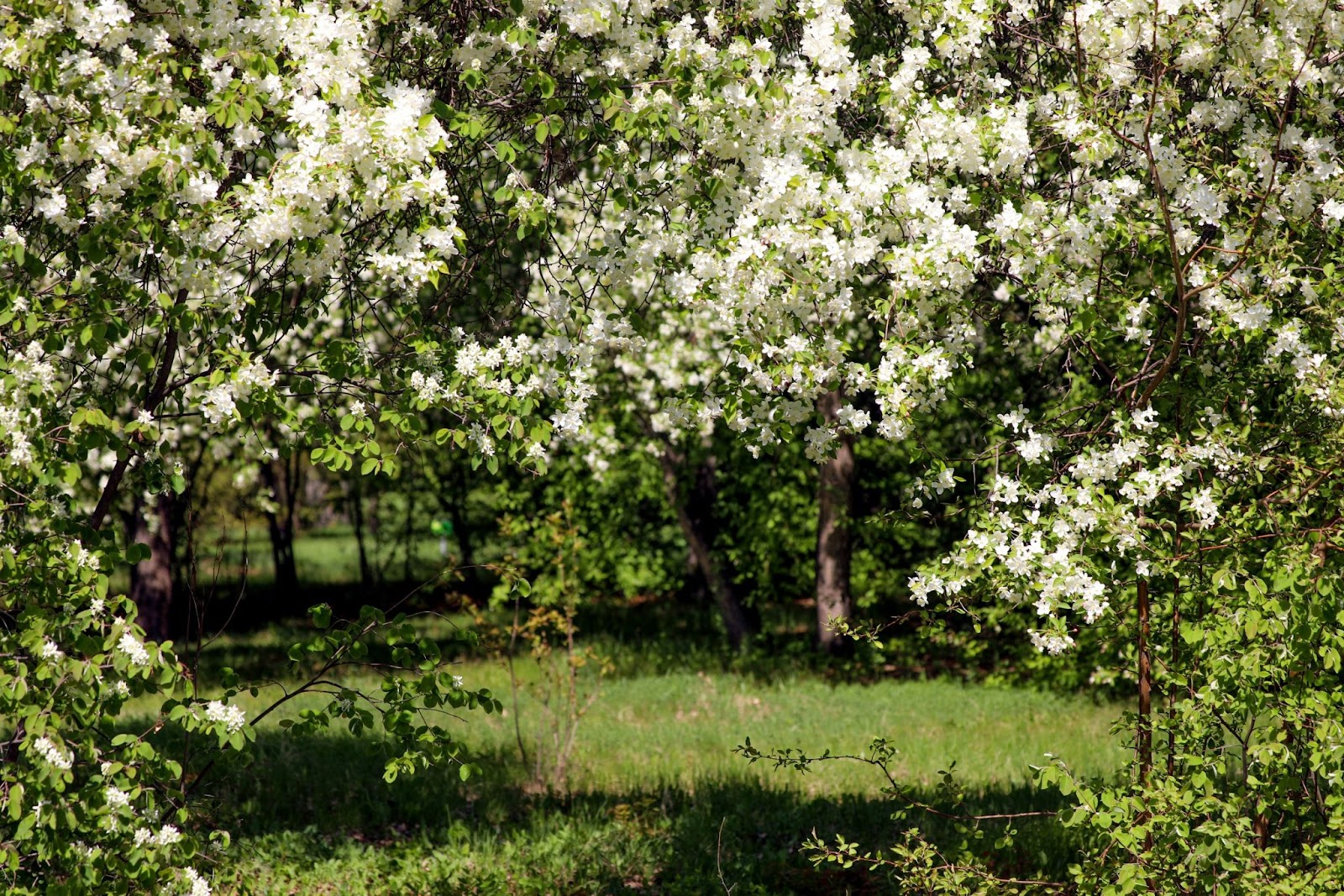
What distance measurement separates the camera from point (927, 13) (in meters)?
4.13

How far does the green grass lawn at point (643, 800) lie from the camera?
6.23 metres

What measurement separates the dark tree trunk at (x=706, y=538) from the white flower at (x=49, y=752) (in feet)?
32.1

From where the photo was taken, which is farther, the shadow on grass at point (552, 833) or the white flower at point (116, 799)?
the shadow on grass at point (552, 833)

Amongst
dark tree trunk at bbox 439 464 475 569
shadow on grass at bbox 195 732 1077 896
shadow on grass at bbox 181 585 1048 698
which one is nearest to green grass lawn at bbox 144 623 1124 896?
shadow on grass at bbox 195 732 1077 896

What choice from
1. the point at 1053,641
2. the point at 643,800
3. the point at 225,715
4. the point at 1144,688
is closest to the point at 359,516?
the point at 643,800

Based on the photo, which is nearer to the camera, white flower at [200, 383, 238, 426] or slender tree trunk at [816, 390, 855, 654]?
white flower at [200, 383, 238, 426]

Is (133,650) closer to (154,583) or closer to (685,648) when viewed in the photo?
(154,583)

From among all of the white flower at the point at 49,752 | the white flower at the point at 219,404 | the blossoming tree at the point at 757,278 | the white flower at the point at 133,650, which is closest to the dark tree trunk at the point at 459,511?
the blossoming tree at the point at 757,278

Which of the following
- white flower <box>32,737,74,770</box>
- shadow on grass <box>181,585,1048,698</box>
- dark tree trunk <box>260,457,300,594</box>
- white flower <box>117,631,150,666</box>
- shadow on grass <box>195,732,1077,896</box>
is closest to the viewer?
white flower <box>32,737,74,770</box>

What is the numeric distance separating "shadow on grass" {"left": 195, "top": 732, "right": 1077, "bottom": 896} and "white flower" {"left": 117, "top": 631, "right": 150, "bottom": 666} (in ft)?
10.2

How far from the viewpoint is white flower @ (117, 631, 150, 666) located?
10.4 ft

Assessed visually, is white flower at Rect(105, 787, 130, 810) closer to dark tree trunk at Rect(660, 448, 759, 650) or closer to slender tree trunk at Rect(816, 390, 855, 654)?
dark tree trunk at Rect(660, 448, 759, 650)

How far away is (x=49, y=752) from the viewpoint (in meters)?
3.05

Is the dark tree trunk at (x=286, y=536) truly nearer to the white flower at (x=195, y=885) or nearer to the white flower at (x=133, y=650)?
the white flower at (x=195, y=885)
